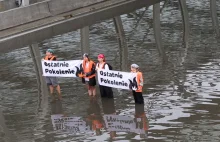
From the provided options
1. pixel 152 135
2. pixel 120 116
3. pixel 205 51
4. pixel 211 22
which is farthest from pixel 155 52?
pixel 152 135

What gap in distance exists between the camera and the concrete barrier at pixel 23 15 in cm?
2105

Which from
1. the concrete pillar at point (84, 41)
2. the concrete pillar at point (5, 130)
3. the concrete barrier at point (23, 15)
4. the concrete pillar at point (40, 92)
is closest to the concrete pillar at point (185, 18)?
the concrete pillar at point (84, 41)

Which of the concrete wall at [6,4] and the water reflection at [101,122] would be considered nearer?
the water reflection at [101,122]

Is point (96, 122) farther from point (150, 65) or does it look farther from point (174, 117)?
point (150, 65)

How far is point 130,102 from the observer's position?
18.4m

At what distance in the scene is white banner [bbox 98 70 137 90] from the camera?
17.9 m

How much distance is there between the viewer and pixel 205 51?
84.6 ft

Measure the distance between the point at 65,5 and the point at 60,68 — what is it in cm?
523

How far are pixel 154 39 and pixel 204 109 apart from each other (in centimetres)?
1189

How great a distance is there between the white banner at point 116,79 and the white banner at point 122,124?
1.30 m

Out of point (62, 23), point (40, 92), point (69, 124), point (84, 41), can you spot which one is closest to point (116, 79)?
point (69, 124)

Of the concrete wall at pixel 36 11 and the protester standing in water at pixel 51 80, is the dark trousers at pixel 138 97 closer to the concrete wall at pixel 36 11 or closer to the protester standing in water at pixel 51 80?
the protester standing in water at pixel 51 80

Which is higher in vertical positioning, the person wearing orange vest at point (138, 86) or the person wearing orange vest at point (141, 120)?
the person wearing orange vest at point (138, 86)

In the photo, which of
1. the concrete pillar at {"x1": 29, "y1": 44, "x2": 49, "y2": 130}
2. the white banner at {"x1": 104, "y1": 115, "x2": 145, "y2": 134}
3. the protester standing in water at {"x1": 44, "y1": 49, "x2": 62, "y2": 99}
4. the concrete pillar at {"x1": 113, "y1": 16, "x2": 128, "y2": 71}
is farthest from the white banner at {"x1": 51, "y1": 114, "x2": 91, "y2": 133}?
the concrete pillar at {"x1": 113, "y1": 16, "x2": 128, "y2": 71}
